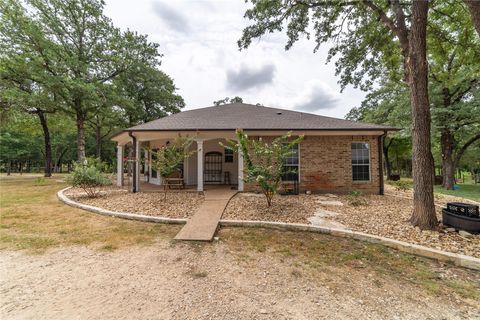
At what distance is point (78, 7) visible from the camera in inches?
618

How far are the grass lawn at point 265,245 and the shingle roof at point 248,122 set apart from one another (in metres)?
4.85

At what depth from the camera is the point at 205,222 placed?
527cm

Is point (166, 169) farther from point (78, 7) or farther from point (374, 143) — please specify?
point (78, 7)

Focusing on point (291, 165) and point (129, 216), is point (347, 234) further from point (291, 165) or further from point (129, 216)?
point (129, 216)

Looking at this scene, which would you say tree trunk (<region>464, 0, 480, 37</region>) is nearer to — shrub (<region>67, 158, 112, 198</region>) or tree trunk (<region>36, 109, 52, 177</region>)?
shrub (<region>67, 158, 112, 198</region>)

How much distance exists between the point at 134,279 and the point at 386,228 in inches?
210

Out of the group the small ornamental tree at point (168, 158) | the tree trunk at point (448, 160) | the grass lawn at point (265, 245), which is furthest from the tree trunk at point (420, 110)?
the tree trunk at point (448, 160)

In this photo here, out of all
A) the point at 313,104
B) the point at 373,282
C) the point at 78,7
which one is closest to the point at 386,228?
the point at 373,282

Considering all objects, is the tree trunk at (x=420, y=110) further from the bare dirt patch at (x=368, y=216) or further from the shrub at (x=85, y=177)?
the shrub at (x=85, y=177)

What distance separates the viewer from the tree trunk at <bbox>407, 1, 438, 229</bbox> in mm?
4941

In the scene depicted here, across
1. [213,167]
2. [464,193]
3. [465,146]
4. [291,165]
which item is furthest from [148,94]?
[465,146]

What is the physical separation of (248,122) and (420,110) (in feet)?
21.1

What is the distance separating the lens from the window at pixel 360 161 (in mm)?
9602

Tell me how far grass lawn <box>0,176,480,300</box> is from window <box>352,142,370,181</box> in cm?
614
